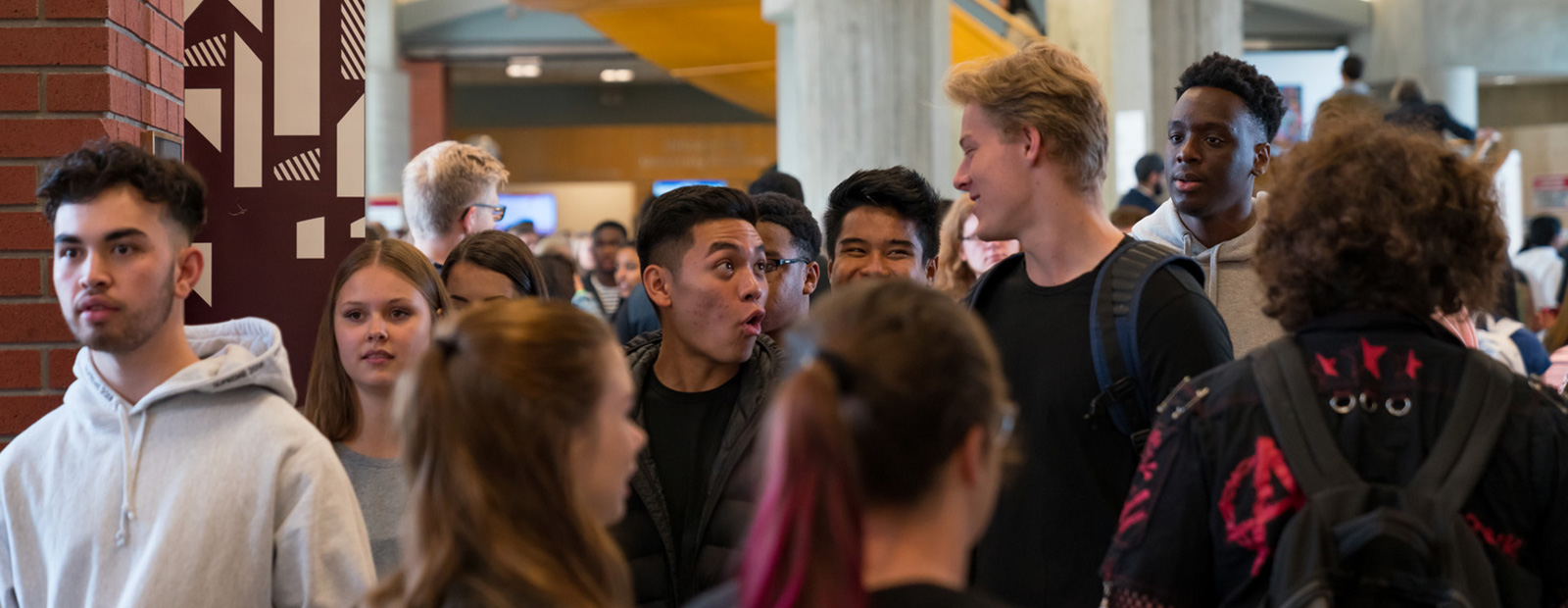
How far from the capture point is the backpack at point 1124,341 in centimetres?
243

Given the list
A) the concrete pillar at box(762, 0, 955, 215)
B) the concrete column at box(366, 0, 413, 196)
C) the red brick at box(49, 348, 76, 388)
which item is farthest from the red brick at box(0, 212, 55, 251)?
the concrete column at box(366, 0, 413, 196)

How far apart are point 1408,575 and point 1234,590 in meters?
0.24

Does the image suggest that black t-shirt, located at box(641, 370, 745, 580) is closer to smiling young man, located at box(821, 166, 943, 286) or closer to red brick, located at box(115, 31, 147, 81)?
smiling young man, located at box(821, 166, 943, 286)

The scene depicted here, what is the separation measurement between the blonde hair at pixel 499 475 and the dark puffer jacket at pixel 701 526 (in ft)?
3.55

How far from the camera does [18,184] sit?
3.22 metres

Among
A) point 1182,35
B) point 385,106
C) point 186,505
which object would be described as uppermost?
point 385,106

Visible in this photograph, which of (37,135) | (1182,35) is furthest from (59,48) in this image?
(1182,35)

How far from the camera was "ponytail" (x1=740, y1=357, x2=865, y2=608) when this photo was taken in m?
1.34

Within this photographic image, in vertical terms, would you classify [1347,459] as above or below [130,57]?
below

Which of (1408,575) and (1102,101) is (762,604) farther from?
(1102,101)

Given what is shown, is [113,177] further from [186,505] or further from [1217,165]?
[1217,165]

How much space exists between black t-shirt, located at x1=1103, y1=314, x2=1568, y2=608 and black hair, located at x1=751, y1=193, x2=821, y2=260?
1914mm

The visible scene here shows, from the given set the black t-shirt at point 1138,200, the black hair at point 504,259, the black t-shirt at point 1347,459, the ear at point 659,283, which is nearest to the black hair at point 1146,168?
the black t-shirt at point 1138,200

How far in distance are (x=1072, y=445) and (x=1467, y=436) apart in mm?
783
